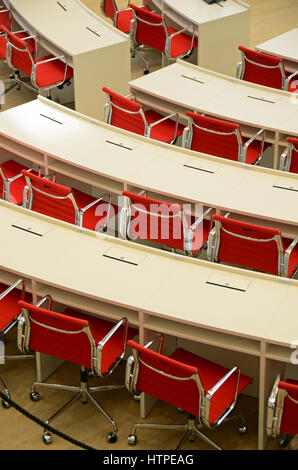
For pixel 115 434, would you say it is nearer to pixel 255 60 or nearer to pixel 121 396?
pixel 121 396

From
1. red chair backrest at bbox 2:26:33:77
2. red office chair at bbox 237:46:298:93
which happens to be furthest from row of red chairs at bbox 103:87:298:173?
red chair backrest at bbox 2:26:33:77

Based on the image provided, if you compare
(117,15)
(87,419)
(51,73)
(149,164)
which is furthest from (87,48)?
(87,419)

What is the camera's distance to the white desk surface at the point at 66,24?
26.7 feet

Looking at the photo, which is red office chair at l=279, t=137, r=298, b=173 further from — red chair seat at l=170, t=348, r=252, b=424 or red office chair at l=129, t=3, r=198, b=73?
red office chair at l=129, t=3, r=198, b=73

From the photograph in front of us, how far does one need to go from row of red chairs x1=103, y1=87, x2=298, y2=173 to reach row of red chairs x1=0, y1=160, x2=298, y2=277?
884 millimetres

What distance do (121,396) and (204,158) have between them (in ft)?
6.15

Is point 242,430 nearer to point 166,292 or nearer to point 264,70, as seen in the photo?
point 166,292

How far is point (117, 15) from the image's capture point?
933 cm

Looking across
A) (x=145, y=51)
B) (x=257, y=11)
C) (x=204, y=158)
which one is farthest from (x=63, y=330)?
(x=257, y=11)

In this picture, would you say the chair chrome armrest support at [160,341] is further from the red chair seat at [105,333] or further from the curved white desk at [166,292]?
the red chair seat at [105,333]

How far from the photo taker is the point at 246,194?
5.85 meters

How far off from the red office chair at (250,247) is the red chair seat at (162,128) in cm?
186

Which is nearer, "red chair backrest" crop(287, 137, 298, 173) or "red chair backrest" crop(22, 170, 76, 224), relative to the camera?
"red chair backrest" crop(22, 170, 76, 224)

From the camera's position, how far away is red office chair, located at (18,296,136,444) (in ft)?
15.8
